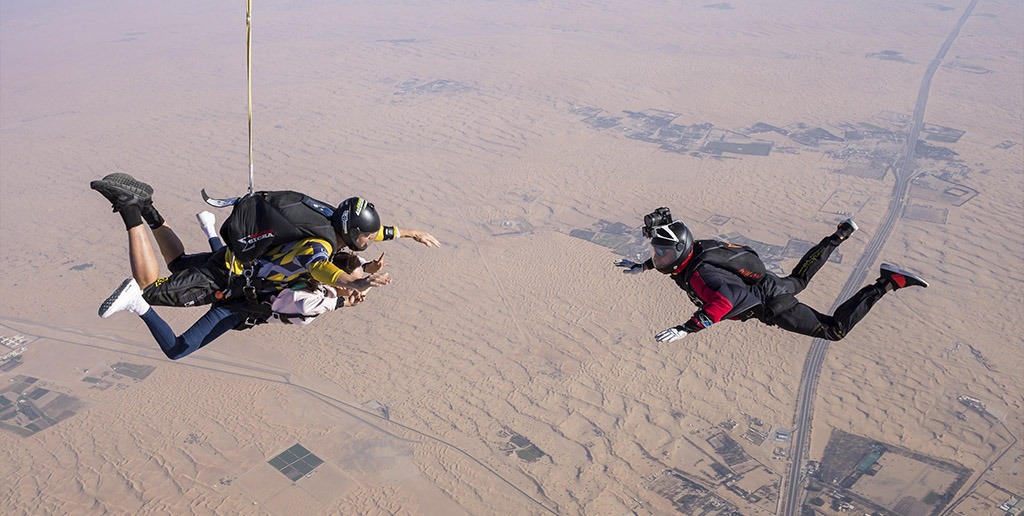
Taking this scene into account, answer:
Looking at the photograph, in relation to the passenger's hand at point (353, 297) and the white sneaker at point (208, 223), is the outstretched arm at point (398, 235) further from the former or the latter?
the white sneaker at point (208, 223)

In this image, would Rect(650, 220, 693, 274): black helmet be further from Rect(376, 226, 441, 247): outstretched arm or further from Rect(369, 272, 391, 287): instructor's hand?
Rect(369, 272, 391, 287): instructor's hand

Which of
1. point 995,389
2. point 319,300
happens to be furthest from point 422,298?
point 319,300

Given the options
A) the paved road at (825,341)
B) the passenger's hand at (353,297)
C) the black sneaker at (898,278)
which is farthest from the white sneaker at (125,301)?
the paved road at (825,341)

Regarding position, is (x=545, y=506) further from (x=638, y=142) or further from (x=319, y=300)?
(x=638, y=142)

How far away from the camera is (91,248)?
1448 inches

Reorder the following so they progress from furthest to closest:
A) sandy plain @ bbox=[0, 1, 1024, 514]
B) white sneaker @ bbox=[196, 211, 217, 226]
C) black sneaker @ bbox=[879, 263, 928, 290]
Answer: sandy plain @ bbox=[0, 1, 1024, 514]
white sneaker @ bbox=[196, 211, 217, 226]
black sneaker @ bbox=[879, 263, 928, 290]

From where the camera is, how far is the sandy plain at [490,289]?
867 inches

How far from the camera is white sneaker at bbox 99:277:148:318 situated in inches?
295

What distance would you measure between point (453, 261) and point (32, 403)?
16.0 meters

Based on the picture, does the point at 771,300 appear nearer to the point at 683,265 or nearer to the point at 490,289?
the point at 683,265

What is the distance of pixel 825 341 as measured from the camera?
28297mm

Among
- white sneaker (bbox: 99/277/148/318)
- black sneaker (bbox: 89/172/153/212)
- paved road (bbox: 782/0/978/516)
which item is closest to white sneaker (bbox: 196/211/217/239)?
black sneaker (bbox: 89/172/153/212)

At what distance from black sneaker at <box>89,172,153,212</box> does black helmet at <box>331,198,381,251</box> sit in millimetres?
1873

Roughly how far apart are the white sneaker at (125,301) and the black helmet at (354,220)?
2112 millimetres
